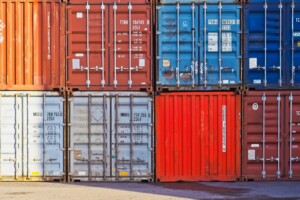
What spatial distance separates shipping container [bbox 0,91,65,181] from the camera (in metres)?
15.5

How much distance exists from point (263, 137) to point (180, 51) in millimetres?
3227

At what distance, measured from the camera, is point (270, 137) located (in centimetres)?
1562

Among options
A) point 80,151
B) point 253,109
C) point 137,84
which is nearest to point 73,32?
point 137,84

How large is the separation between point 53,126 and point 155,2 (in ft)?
14.2

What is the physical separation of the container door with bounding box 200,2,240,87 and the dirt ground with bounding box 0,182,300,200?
2.86m

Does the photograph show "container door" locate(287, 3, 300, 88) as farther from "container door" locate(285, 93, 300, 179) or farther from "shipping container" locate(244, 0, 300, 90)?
"container door" locate(285, 93, 300, 179)

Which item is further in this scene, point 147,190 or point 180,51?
point 180,51

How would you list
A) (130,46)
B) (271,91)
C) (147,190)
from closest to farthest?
1. (147,190)
2. (271,91)
3. (130,46)

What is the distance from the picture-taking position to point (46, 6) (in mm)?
15547

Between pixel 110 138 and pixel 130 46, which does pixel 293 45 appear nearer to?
pixel 130 46

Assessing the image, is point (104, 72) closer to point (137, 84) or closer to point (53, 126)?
point (137, 84)

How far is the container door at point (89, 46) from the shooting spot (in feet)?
51.2

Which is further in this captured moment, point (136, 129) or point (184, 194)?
point (136, 129)

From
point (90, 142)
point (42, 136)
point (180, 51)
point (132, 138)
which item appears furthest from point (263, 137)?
point (42, 136)
